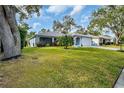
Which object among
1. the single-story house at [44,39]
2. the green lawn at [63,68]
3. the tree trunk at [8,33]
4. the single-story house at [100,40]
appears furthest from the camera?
the single-story house at [100,40]

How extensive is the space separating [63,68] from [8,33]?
4.82 feet

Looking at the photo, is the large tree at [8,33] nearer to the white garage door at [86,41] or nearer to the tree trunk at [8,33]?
the tree trunk at [8,33]

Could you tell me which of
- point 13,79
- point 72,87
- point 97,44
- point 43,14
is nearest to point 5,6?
point 43,14

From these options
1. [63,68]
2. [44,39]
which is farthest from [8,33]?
[63,68]

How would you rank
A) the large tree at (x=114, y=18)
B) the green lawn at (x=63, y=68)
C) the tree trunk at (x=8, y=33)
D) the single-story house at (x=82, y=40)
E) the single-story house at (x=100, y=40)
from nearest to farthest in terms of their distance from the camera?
the green lawn at (x=63, y=68) → the tree trunk at (x=8, y=33) → the large tree at (x=114, y=18) → the single-story house at (x=100, y=40) → the single-story house at (x=82, y=40)

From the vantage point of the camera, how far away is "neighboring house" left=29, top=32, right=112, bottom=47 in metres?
6.14

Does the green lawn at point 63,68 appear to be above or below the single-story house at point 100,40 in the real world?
below

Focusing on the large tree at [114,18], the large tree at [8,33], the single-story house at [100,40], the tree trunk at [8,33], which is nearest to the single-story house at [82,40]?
the single-story house at [100,40]

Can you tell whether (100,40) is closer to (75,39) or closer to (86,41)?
(86,41)

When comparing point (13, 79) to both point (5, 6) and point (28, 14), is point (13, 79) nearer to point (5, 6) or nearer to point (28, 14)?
point (5, 6)

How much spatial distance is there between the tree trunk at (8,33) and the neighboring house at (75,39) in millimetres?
892

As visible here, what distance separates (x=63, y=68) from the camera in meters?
4.70

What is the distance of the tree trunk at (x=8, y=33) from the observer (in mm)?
4988

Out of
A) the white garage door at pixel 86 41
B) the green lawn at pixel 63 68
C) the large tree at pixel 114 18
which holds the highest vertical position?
the large tree at pixel 114 18
